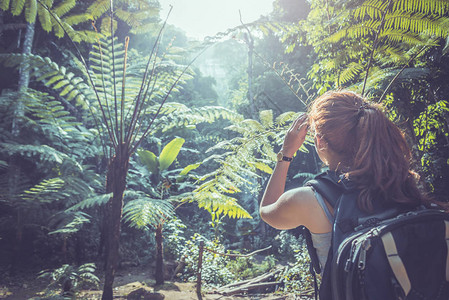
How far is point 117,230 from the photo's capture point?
241cm

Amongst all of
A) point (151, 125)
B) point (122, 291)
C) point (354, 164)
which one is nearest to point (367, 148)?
point (354, 164)

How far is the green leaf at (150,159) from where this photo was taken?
6586 millimetres

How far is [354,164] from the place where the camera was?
89 cm

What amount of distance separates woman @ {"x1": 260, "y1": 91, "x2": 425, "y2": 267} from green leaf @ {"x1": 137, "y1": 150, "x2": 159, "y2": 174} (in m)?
5.95

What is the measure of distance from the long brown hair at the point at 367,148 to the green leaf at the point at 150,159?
19.8 feet

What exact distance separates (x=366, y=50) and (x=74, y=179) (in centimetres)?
480

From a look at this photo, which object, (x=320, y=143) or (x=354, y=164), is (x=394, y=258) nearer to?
(x=354, y=164)

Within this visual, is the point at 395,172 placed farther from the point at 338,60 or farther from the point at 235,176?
the point at 338,60

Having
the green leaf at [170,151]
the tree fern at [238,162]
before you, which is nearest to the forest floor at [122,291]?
the tree fern at [238,162]

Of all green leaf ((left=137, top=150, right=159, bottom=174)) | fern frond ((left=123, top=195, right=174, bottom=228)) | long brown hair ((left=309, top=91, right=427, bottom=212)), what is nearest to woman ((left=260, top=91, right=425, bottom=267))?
long brown hair ((left=309, top=91, right=427, bottom=212))

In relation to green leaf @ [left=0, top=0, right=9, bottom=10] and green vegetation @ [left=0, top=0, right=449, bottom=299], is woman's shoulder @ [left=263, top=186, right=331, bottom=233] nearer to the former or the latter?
green vegetation @ [left=0, top=0, right=449, bottom=299]

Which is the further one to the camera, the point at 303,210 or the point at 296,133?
the point at 296,133

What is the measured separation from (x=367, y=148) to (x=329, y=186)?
18 centimetres

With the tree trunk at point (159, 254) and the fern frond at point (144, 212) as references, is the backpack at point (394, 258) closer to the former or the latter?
the fern frond at point (144, 212)
